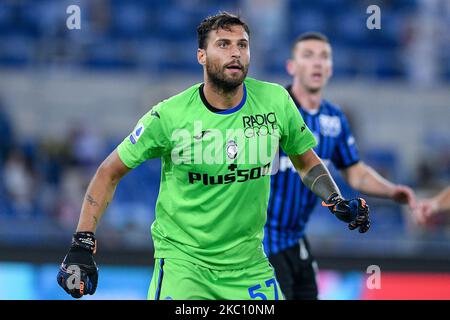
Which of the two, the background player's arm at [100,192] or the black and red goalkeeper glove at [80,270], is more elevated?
the background player's arm at [100,192]

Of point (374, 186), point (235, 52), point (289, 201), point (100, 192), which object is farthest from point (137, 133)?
point (374, 186)

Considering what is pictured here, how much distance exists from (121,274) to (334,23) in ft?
23.6

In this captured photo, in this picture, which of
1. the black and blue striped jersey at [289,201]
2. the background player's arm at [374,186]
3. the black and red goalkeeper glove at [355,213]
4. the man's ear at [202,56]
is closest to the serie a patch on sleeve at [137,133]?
the man's ear at [202,56]

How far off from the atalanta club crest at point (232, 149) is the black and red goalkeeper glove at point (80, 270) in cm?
92

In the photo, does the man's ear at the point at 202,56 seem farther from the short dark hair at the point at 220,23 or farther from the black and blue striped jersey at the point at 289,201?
the black and blue striped jersey at the point at 289,201

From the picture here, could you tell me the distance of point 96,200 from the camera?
5270 mm

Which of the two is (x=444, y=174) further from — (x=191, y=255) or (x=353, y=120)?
(x=191, y=255)

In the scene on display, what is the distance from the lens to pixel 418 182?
1330cm

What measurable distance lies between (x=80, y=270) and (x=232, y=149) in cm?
110

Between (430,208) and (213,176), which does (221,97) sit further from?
(430,208)

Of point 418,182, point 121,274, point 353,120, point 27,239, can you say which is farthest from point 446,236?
point 27,239

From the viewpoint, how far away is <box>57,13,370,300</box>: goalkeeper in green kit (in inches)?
208

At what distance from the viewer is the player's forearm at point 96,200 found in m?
5.25

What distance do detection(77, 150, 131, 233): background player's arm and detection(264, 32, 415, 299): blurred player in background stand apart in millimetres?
1925
